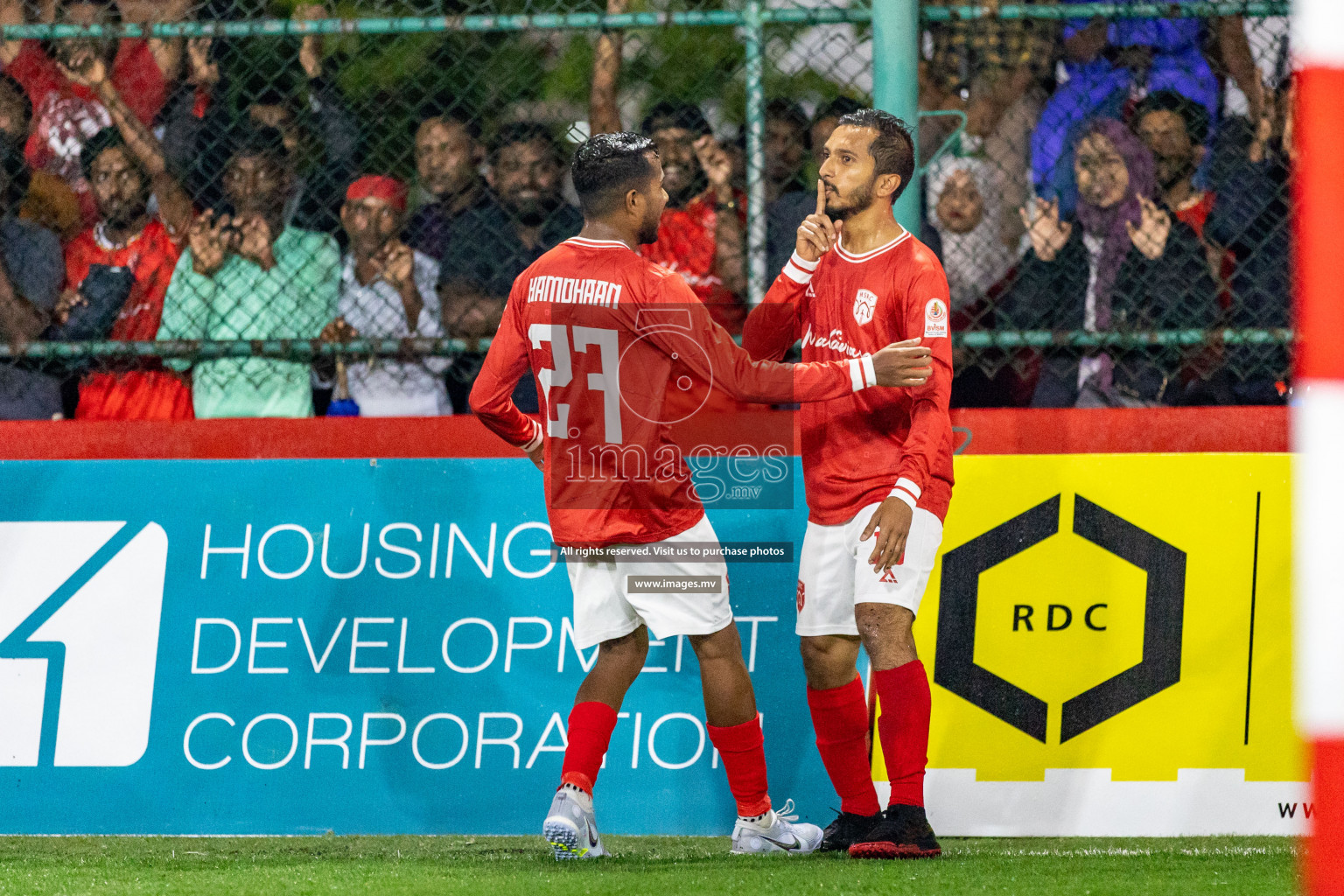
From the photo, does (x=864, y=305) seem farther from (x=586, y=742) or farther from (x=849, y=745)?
(x=586, y=742)

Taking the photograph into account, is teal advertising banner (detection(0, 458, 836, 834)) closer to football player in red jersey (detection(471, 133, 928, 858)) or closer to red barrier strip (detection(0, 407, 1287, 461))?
red barrier strip (detection(0, 407, 1287, 461))

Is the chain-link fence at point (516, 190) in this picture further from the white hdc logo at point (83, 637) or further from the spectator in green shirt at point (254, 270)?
the white hdc logo at point (83, 637)

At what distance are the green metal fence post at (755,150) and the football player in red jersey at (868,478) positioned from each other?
1.96ft

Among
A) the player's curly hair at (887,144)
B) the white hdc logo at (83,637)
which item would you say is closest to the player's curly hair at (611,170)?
the player's curly hair at (887,144)

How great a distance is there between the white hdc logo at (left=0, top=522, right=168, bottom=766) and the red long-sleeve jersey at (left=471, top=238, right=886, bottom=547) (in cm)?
151

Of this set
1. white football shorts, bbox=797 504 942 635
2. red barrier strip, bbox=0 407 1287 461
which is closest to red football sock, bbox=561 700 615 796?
white football shorts, bbox=797 504 942 635

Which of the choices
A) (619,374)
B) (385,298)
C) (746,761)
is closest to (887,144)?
(619,374)

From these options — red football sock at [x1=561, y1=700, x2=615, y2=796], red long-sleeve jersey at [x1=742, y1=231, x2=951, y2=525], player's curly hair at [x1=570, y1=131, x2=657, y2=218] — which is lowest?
red football sock at [x1=561, y1=700, x2=615, y2=796]

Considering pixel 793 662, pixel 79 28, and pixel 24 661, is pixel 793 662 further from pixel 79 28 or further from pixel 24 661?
pixel 79 28

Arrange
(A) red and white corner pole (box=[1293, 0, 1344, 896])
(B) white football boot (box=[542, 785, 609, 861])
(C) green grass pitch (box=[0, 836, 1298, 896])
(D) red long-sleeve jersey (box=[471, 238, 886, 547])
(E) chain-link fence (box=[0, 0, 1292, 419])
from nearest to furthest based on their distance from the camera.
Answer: (A) red and white corner pole (box=[1293, 0, 1344, 896]), (C) green grass pitch (box=[0, 836, 1298, 896]), (B) white football boot (box=[542, 785, 609, 861]), (D) red long-sleeve jersey (box=[471, 238, 886, 547]), (E) chain-link fence (box=[0, 0, 1292, 419])

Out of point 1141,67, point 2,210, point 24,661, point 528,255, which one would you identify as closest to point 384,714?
point 24,661

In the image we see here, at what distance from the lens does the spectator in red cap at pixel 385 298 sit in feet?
16.4

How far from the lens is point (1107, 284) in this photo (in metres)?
4.76

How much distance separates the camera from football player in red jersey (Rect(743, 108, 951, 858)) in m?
3.64
